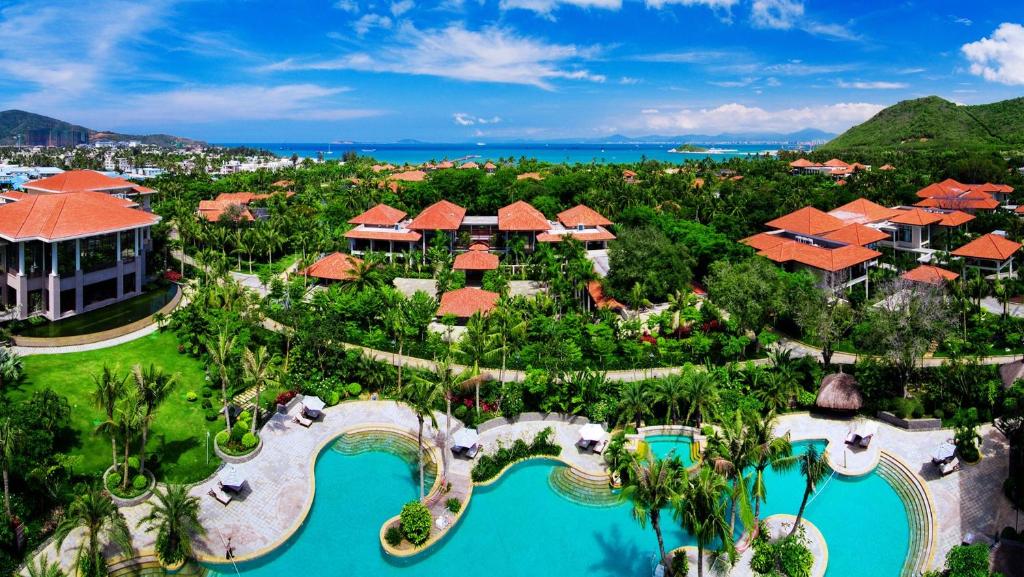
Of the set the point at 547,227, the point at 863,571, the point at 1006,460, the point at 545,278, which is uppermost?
the point at 547,227

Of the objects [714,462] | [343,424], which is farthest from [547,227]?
[714,462]

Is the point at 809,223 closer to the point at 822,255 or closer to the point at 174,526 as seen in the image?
the point at 822,255

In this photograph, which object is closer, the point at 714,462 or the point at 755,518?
the point at 755,518

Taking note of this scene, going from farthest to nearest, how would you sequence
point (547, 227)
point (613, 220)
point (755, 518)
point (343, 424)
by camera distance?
point (613, 220), point (547, 227), point (343, 424), point (755, 518)

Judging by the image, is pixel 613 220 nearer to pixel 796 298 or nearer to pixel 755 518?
pixel 796 298

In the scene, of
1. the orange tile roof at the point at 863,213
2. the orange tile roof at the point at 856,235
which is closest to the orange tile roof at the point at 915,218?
the orange tile roof at the point at 863,213

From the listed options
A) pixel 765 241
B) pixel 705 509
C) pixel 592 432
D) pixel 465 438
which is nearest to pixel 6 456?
pixel 465 438

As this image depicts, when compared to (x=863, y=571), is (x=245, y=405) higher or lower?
higher
